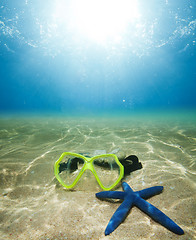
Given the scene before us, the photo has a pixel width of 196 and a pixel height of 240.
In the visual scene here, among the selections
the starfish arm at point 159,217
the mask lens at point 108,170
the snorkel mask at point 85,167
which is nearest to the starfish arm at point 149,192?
the starfish arm at point 159,217

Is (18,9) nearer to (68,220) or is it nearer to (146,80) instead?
(68,220)

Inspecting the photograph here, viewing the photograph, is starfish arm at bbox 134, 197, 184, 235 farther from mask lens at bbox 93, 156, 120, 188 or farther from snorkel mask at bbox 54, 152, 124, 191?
mask lens at bbox 93, 156, 120, 188

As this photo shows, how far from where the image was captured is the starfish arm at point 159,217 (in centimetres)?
118

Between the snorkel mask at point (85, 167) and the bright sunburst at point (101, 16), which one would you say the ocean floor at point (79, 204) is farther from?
the bright sunburst at point (101, 16)

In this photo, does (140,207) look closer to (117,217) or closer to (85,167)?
(117,217)

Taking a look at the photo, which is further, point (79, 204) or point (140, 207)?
point (79, 204)

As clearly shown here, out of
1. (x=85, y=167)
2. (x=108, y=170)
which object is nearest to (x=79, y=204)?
(x=85, y=167)

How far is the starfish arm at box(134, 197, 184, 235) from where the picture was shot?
118cm

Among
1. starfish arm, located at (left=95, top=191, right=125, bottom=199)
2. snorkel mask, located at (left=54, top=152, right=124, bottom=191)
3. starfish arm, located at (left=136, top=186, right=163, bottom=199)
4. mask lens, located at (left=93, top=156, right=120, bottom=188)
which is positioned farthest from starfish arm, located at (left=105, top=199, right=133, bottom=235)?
mask lens, located at (left=93, top=156, right=120, bottom=188)

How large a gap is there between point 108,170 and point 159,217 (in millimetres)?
1463

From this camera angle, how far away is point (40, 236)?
1217mm

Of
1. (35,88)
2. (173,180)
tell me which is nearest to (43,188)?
(173,180)

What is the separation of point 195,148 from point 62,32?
1436 inches

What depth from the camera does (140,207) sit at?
147cm
